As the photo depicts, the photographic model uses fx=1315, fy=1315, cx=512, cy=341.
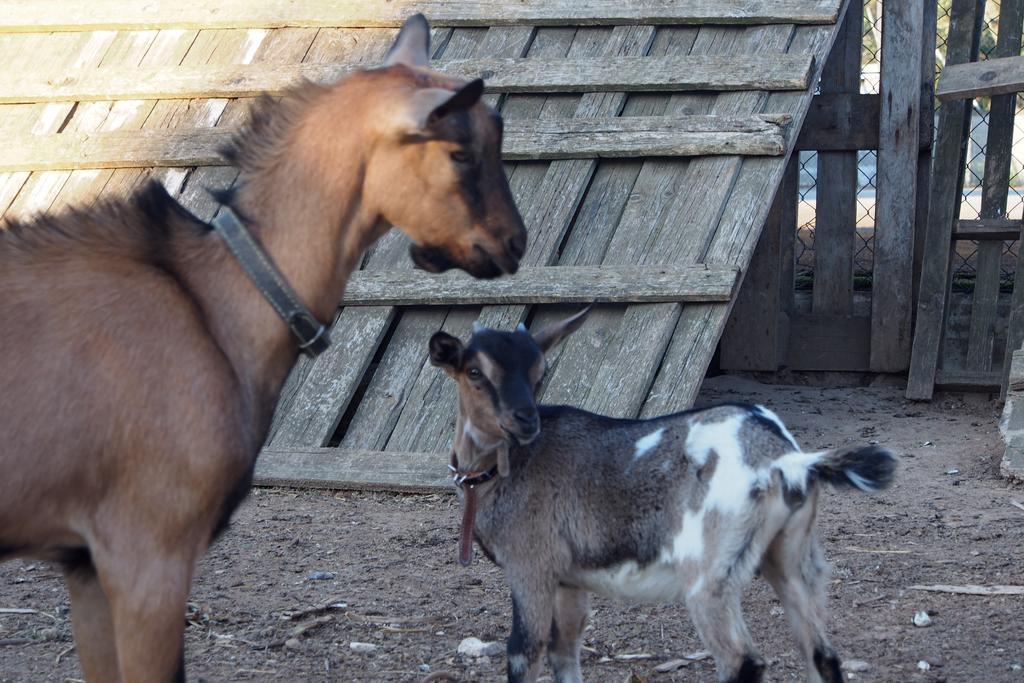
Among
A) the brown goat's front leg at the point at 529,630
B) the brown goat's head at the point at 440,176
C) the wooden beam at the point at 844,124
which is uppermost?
the wooden beam at the point at 844,124

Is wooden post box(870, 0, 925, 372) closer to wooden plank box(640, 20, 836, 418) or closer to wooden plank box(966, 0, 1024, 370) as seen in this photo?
wooden plank box(966, 0, 1024, 370)

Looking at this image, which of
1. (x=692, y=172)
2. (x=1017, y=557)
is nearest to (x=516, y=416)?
(x=1017, y=557)

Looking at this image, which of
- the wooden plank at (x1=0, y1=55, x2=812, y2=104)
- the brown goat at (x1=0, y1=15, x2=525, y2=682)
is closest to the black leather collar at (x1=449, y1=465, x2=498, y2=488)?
the brown goat at (x1=0, y1=15, x2=525, y2=682)

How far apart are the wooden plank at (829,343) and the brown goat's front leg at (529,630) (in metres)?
4.52

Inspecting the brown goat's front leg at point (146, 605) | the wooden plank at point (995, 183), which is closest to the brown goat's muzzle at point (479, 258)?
the brown goat's front leg at point (146, 605)

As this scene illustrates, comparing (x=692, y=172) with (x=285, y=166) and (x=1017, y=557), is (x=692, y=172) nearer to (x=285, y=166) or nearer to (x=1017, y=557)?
(x=1017, y=557)

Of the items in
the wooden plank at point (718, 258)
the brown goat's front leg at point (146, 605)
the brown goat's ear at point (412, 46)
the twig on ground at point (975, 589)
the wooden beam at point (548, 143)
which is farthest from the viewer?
the wooden beam at point (548, 143)

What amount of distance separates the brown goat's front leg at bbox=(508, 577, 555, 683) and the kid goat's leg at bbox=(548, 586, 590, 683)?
11 centimetres

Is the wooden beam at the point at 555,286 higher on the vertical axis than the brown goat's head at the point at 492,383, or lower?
higher

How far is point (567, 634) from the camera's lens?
4230 mm

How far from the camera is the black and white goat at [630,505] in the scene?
12.6ft

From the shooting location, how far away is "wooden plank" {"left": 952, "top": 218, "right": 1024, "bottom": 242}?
777 centimetres

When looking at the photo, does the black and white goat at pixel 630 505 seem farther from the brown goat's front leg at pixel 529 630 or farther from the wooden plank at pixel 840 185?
Answer: the wooden plank at pixel 840 185

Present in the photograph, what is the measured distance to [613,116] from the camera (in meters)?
6.79
